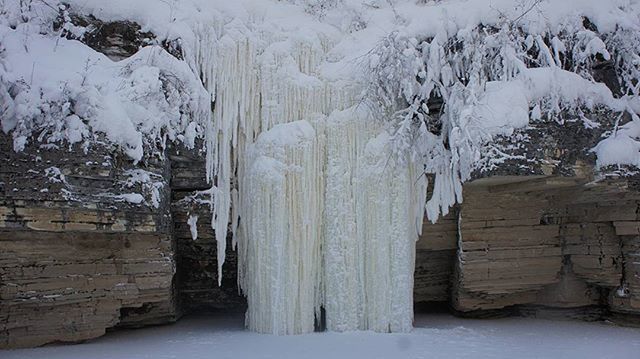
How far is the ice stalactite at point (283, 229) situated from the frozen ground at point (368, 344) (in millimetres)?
338

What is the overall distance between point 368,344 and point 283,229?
5.68ft

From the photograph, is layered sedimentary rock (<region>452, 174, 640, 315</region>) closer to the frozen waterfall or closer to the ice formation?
the ice formation

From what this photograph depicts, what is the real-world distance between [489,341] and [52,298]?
5199 mm

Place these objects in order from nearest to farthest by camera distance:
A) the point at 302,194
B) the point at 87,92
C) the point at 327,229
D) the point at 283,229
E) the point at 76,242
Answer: the point at 87,92 < the point at 76,242 < the point at 283,229 < the point at 302,194 < the point at 327,229

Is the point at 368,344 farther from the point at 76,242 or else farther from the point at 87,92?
the point at 87,92

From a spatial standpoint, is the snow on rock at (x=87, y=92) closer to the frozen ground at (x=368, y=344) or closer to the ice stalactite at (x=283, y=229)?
the ice stalactite at (x=283, y=229)

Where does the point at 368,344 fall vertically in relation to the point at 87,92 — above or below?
below

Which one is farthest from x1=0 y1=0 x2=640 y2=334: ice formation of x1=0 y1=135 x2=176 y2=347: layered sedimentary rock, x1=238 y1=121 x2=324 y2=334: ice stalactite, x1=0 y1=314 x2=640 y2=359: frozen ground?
x1=0 y1=135 x2=176 y2=347: layered sedimentary rock

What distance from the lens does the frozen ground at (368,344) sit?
6.02 metres

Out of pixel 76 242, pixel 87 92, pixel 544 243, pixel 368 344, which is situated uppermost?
pixel 87 92

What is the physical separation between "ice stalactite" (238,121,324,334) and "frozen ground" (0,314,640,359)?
338mm

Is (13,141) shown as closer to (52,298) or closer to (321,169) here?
(52,298)

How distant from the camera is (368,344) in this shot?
6434mm

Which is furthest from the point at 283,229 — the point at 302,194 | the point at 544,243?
the point at 544,243
